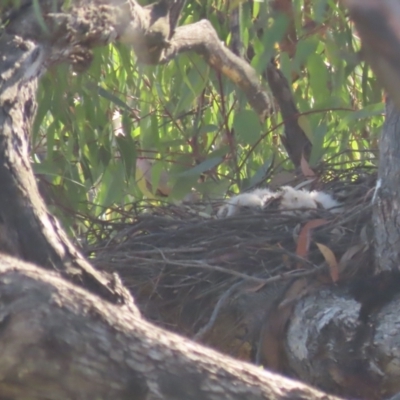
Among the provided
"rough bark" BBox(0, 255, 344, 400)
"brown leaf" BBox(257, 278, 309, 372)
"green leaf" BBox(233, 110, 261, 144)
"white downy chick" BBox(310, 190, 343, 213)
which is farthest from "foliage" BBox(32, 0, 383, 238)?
"rough bark" BBox(0, 255, 344, 400)

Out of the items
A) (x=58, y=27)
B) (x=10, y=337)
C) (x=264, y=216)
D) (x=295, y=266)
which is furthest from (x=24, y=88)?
(x=264, y=216)

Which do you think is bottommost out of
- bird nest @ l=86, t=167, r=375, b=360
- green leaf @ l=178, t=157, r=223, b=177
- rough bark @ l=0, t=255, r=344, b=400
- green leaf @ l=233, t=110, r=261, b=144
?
rough bark @ l=0, t=255, r=344, b=400

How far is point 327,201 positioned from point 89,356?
5.05ft

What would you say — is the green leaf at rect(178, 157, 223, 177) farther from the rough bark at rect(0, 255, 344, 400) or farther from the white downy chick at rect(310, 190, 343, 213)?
the rough bark at rect(0, 255, 344, 400)

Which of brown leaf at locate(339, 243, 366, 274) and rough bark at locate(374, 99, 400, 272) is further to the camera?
brown leaf at locate(339, 243, 366, 274)

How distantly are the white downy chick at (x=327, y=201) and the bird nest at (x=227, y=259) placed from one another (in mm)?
23

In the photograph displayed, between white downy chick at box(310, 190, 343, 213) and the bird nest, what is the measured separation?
23 millimetres

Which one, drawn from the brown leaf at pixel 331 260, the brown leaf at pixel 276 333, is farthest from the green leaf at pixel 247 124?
the brown leaf at pixel 276 333

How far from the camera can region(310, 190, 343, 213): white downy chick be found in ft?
6.75

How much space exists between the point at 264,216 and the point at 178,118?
79 cm

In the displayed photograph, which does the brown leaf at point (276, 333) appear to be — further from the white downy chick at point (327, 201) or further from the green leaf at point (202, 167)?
the green leaf at point (202, 167)

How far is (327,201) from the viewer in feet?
7.02

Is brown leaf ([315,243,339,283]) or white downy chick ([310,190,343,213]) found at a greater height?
white downy chick ([310,190,343,213])

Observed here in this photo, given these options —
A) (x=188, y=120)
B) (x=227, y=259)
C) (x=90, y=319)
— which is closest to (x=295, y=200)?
(x=227, y=259)
